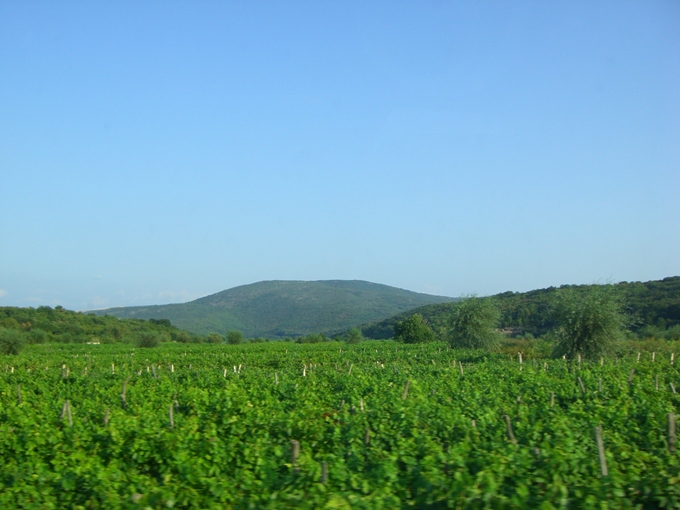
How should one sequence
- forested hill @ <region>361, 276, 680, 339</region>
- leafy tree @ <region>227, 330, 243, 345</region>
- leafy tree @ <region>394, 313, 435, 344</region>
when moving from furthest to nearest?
leafy tree @ <region>227, 330, 243, 345</region> → leafy tree @ <region>394, 313, 435, 344</region> → forested hill @ <region>361, 276, 680, 339</region>

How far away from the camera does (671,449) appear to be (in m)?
6.70

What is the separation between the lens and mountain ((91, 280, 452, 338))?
15662 cm

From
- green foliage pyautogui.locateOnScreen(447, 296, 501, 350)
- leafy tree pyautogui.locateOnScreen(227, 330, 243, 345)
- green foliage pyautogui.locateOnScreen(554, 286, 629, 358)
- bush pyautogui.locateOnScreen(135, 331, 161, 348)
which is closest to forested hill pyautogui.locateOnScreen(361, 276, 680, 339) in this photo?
green foliage pyautogui.locateOnScreen(447, 296, 501, 350)

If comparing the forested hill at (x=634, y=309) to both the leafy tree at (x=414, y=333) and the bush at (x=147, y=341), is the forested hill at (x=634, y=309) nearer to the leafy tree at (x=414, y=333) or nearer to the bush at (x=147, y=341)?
the leafy tree at (x=414, y=333)

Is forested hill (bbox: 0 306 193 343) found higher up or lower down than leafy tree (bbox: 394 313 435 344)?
higher up

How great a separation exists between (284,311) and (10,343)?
131 metres

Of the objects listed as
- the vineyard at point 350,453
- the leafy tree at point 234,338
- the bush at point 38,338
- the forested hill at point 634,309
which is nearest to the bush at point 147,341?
the leafy tree at point 234,338

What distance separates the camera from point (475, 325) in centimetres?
3812

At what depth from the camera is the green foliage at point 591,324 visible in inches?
1027

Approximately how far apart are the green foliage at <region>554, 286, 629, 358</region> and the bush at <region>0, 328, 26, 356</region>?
4070cm

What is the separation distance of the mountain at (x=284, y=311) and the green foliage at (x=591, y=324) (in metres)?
114

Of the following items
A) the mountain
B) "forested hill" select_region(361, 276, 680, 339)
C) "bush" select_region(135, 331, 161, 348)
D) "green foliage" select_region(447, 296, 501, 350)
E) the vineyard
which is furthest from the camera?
the mountain

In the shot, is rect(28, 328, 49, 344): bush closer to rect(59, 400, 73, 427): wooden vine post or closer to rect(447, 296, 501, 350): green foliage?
rect(447, 296, 501, 350): green foliage

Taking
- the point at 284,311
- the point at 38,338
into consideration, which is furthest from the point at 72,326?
the point at 284,311
